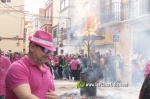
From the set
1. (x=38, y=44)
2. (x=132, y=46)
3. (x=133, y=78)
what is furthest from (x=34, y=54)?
(x=132, y=46)

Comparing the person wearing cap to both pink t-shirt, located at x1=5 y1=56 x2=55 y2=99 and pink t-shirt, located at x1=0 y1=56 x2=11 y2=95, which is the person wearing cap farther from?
pink t-shirt, located at x1=0 y1=56 x2=11 y2=95

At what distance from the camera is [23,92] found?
249 cm

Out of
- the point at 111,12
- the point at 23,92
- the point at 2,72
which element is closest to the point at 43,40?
the point at 23,92

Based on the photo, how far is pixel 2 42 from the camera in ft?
108

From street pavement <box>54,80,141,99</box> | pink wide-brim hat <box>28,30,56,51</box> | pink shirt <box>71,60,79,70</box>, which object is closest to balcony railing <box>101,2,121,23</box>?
pink shirt <box>71,60,79,70</box>

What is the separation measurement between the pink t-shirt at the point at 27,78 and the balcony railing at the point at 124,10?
1383 centimetres

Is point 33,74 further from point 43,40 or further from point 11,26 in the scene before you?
point 11,26

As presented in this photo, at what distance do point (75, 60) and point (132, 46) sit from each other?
3.45 metres

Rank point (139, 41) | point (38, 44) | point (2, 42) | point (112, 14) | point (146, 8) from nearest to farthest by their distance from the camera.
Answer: point (38, 44)
point (146, 8)
point (139, 41)
point (112, 14)
point (2, 42)

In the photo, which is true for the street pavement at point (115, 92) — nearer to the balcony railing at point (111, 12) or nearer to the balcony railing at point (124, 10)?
the balcony railing at point (124, 10)

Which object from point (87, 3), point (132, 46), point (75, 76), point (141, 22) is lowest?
point (75, 76)

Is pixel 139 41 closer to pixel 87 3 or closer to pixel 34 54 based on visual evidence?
pixel 87 3

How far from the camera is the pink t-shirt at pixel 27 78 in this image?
2.59 metres

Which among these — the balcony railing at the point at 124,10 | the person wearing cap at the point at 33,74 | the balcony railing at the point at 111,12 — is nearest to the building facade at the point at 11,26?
the balcony railing at the point at 111,12
